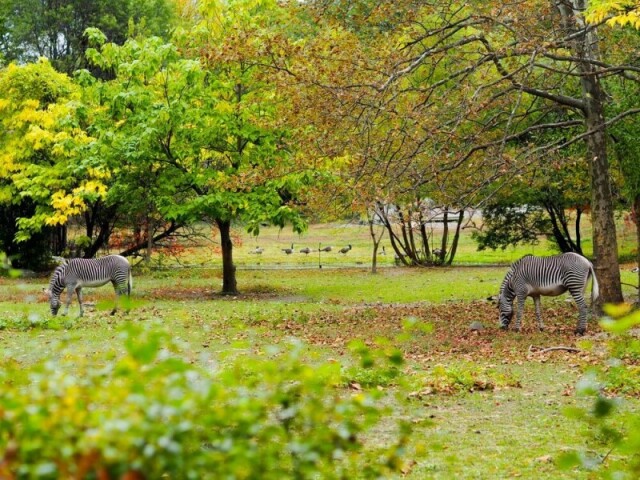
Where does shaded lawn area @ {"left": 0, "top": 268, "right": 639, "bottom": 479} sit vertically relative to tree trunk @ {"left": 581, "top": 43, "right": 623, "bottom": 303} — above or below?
below

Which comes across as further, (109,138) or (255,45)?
(109,138)

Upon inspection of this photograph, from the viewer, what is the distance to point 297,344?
419 cm

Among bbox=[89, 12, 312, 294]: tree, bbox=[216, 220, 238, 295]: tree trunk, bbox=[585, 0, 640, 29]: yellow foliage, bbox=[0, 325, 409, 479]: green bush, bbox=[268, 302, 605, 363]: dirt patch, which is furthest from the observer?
bbox=[216, 220, 238, 295]: tree trunk

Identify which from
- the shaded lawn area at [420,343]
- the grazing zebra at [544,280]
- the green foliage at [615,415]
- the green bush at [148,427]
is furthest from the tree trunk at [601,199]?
the green bush at [148,427]

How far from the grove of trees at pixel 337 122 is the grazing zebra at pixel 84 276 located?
4.09 metres

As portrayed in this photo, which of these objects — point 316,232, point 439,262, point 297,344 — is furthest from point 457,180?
point 316,232

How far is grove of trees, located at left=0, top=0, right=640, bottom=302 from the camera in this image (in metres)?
17.5

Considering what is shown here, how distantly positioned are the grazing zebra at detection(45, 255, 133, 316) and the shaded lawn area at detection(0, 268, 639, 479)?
804 millimetres

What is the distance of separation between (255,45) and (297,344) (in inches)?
641

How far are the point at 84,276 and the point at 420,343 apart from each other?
9949 mm

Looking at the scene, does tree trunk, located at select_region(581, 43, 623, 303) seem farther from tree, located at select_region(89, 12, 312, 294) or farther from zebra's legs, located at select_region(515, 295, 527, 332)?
tree, located at select_region(89, 12, 312, 294)

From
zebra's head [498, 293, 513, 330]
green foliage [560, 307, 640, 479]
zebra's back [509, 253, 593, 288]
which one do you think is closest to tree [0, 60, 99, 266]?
zebra's head [498, 293, 513, 330]

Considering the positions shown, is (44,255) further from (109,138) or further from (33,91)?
(109,138)

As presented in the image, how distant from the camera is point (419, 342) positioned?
54.3 ft
